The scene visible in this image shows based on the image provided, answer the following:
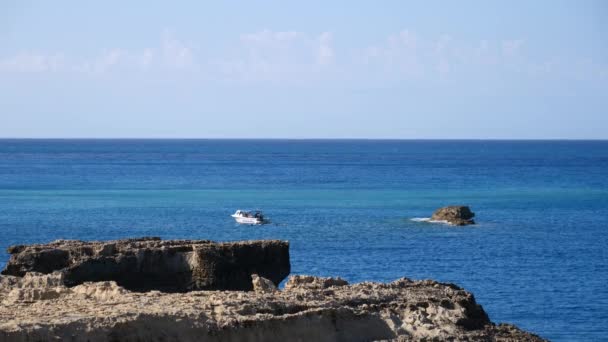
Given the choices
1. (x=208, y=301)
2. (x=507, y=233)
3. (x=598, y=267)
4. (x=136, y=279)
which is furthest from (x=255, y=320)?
(x=507, y=233)

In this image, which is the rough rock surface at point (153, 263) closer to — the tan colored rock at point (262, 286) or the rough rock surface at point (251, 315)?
the rough rock surface at point (251, 315)

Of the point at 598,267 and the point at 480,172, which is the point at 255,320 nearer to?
the point at 598,267

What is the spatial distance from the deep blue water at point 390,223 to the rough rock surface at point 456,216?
1.34 m

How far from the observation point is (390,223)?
76688 millimetres

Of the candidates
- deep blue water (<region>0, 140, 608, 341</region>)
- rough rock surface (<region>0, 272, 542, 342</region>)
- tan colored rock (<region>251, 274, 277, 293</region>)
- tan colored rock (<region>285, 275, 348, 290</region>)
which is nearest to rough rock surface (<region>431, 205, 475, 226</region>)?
deep blue water (<region>0, 140, 608, 341</region>)

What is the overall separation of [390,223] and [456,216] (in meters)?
4.92

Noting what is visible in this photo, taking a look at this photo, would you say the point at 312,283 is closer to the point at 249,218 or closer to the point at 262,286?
the point at 262,286

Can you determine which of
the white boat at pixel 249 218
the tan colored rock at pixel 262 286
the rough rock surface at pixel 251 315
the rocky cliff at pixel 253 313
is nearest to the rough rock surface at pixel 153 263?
the rocky cliff at pixel 253 313

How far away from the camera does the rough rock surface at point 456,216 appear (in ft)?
249

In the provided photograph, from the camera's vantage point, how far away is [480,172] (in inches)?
6393

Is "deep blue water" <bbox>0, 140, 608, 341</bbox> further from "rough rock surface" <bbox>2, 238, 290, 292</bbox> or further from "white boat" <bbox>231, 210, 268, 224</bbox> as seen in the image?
"rough rock surface" <bbox>2, 238, 290, 292</bbox>

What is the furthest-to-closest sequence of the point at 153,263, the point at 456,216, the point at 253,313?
the point at 456,216
the point at 153,263
the point at 253,313

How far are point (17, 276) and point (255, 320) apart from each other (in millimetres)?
11249

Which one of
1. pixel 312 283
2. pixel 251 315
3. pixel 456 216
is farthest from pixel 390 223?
pixel 251 315
